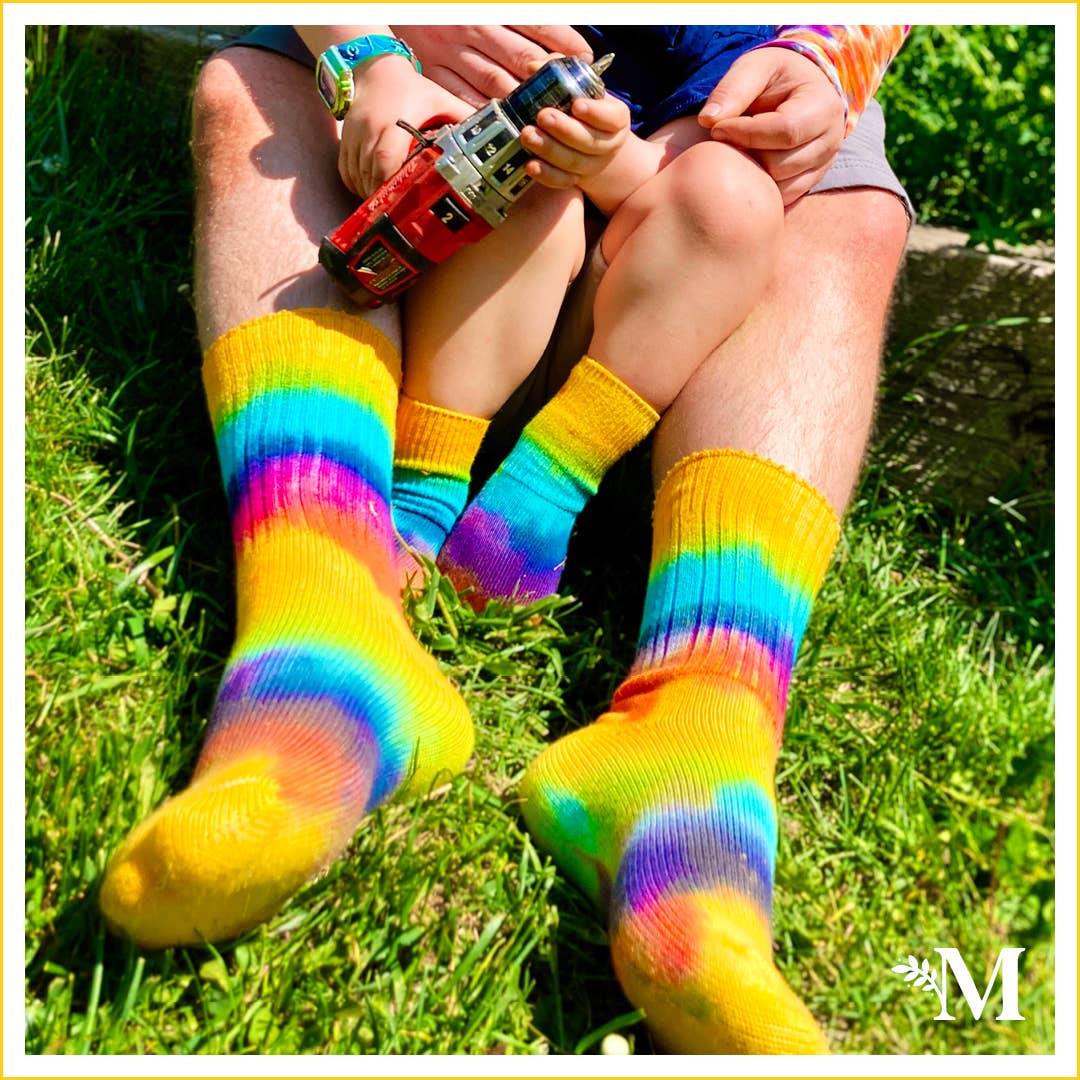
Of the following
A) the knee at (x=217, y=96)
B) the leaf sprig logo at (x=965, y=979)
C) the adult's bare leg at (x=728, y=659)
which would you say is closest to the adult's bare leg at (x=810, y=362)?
the adult's bare leg at (x=728, y=659)

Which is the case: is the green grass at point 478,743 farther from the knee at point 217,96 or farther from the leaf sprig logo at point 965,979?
the knee at point 217,96

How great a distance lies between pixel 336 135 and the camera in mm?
1435

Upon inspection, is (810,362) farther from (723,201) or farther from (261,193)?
(261,193)

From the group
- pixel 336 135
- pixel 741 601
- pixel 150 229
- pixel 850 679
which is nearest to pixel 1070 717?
pixel 850 679

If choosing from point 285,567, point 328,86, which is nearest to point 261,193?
point 328,86

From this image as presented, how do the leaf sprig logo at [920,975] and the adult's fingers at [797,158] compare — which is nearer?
the leaf sprig logo at [920,975]

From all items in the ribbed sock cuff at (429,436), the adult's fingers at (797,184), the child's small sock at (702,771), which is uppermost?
the adult's fingers at (797,184)

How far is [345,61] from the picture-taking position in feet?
4.34

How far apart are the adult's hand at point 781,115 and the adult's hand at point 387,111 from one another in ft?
0.89

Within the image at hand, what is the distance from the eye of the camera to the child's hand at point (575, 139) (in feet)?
3.94

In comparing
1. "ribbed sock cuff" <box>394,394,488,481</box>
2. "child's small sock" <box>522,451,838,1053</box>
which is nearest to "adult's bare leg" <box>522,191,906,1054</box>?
"child's small sock" <box>522,451,838,1053</box>

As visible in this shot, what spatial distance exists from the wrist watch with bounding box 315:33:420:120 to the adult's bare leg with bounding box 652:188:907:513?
0.46 meters

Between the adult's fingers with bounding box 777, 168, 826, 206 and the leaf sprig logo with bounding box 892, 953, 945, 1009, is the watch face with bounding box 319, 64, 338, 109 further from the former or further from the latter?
the leaf sprig logo with bounding box 892, 953, 945, 1009

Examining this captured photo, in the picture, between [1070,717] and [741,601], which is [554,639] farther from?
[1070,717]
